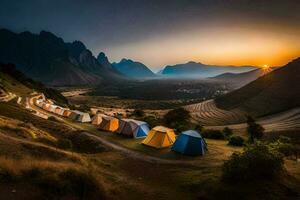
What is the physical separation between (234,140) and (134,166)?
15.8 m

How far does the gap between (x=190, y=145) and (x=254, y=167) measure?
10655 mm

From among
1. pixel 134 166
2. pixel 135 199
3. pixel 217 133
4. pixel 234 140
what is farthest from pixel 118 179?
pixel 217 133

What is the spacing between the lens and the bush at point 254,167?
14.8 m

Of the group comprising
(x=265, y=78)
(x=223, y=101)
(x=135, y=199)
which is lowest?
(x=135, y=199)

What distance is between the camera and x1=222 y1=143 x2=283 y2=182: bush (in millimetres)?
14766

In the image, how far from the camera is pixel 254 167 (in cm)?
1484

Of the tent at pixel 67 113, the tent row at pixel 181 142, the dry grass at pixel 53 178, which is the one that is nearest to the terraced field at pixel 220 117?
the tent at pixel 67 113

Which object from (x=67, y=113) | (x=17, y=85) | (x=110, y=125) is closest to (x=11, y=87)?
(x=17, y=85)

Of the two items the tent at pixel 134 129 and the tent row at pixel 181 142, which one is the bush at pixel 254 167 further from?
the tent at pixel 134 129

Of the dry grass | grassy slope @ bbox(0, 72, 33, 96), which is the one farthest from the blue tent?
grassy slope @ bbox(0, 72, 33, 96)

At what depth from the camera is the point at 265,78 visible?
123750 mm

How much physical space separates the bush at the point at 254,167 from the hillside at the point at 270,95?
8186 cm

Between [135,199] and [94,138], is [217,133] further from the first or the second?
[135,199]

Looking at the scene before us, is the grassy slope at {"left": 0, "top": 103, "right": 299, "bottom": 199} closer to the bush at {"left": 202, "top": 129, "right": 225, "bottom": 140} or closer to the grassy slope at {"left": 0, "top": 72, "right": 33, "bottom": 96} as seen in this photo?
the bush at {"left": 202, "top": 129, "right": 225, "bottom": 140}
